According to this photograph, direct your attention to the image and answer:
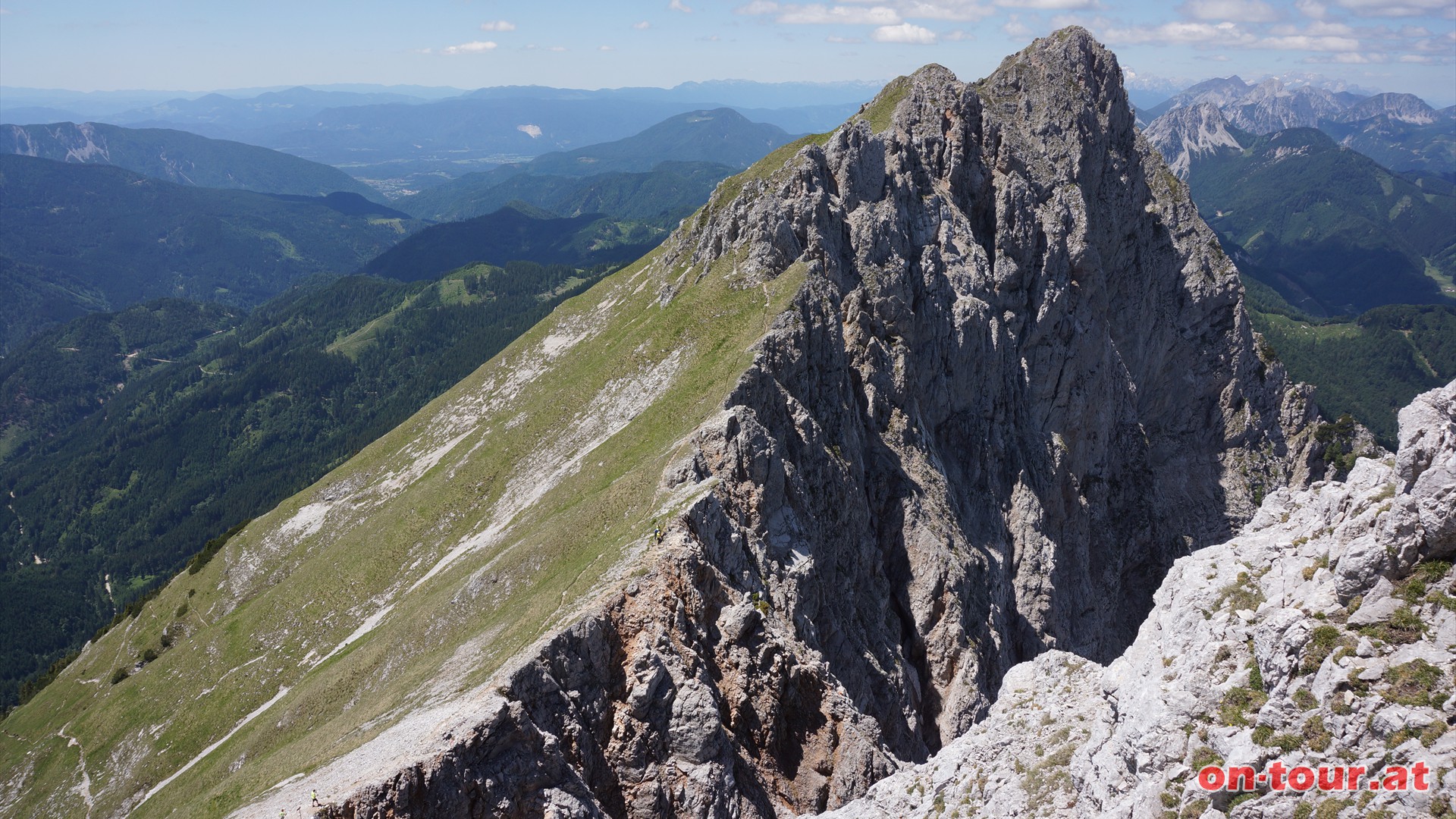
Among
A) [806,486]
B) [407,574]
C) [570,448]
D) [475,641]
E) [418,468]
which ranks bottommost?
[407,574]

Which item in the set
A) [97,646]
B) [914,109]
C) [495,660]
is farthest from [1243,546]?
[97,646]

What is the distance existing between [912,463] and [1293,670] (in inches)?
1846

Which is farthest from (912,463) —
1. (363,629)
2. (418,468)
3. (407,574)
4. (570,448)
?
(418,468)

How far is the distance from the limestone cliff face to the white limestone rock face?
49.5ft

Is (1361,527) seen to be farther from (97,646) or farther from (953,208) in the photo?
(97,646)

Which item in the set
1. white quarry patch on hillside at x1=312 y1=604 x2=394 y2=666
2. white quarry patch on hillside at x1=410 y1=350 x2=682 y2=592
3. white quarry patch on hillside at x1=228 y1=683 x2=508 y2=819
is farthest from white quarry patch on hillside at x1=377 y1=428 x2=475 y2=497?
white quarry patch on hillside at x1=228 y1=683 x2=508 y2=819

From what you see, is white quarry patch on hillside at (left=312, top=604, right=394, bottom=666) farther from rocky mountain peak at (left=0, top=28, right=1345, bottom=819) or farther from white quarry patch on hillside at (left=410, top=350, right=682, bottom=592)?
white quarry patch on hillside at (left=410, top=350, right=682, bottom=592)

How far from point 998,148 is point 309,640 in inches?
3657

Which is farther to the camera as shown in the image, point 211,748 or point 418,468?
point 418,468

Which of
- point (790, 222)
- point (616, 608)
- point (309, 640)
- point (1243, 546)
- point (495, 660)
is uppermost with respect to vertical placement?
point (790, 222)

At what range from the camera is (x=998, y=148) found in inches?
3541

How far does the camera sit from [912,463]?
6844 centimetres

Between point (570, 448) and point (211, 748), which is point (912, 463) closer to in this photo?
point (570, 448)

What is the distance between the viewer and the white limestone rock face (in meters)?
19.3
